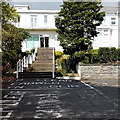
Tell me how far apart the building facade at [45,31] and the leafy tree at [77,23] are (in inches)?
418

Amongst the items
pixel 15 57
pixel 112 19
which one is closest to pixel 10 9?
pixel 15 57

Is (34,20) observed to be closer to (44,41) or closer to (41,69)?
(44,41)

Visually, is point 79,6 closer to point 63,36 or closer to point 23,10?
point 63,36

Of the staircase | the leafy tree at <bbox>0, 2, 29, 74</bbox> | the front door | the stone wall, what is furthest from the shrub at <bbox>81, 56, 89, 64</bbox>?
the front door

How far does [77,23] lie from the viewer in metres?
18.2

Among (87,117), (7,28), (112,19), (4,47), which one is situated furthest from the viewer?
(112,19)

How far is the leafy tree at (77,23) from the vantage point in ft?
58.6

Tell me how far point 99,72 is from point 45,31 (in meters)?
14.3

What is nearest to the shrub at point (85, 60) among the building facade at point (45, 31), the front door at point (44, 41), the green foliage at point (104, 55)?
the green foliage at point (104, 55)

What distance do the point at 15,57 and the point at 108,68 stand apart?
8030mm

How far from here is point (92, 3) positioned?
18109 mm

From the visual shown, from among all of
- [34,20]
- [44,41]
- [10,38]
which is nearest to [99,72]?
[10,38]

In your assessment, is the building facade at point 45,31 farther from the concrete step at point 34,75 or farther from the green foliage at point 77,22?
the concrete step at point 34,75

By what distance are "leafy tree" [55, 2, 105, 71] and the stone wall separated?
2278 mm
